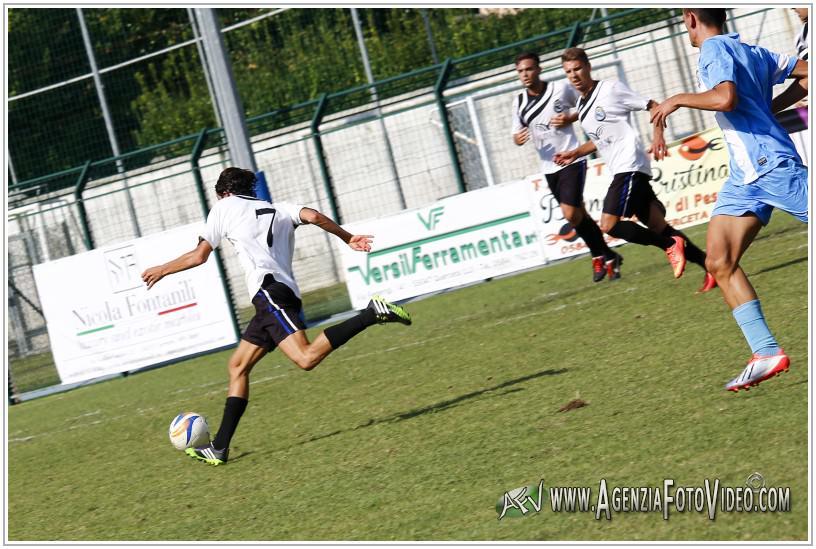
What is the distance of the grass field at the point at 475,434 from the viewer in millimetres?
5176

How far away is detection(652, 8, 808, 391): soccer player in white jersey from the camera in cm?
597

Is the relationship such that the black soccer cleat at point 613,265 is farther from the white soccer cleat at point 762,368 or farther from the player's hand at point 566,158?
the white soccer cleat at point 762,368

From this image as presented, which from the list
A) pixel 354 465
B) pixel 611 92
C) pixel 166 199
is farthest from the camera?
pixel 166 199

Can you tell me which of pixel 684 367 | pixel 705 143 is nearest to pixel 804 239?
pixel 705 143

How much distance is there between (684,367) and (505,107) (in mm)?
14302

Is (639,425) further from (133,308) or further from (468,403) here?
(133,308)

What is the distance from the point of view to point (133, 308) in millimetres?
15164

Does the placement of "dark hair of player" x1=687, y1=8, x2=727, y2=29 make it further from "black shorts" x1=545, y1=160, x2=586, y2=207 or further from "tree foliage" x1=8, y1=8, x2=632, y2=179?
"tree foliage" x1=8, y1=8, x2=632, y2=179

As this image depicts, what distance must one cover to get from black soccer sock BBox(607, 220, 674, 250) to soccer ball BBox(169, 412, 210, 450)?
449 cm

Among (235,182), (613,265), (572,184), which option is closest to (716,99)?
(235,182)

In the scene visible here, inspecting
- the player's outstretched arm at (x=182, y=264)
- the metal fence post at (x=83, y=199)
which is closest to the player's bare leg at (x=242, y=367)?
the player's outstretched arm at (x=182, y=264)

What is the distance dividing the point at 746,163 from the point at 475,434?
7.15ft

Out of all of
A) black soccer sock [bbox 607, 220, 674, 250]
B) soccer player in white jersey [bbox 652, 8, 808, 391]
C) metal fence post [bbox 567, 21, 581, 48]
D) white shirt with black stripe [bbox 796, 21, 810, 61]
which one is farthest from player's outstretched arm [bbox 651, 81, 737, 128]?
metal fence post [bbox 567, 21, 581, 48]

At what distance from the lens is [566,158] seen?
1133cm
